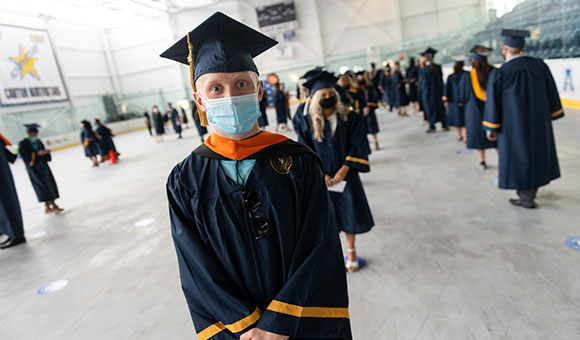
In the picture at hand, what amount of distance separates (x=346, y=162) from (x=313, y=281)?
5.47 feet

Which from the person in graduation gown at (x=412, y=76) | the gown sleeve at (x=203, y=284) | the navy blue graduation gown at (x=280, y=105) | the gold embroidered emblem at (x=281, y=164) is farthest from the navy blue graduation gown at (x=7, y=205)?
the person in graduation gown at (x=412, y=76)

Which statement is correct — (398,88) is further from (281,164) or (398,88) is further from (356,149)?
(281,164)

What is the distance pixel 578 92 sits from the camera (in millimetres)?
7031

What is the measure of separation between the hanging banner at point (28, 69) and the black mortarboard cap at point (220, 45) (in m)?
20.8

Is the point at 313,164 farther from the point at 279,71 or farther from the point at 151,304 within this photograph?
the point at 279,71

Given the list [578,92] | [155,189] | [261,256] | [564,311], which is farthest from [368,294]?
[578,92]

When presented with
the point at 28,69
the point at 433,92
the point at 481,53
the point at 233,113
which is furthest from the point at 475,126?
the point at 28,69

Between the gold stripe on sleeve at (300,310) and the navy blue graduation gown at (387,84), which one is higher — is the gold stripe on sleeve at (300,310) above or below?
below

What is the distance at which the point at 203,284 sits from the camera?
126 cm

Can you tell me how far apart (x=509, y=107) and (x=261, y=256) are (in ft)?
11.0

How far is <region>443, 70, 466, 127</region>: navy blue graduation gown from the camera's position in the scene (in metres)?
6.20

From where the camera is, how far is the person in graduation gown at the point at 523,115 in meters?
3.41

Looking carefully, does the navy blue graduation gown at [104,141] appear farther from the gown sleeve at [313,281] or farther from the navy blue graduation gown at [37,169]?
the gown sleeve at [313,281]

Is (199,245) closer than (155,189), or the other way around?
(199,245)
